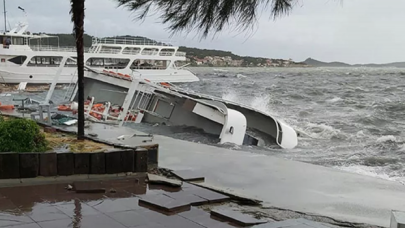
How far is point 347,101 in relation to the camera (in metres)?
34.6

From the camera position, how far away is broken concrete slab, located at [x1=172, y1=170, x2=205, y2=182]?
6273 mm

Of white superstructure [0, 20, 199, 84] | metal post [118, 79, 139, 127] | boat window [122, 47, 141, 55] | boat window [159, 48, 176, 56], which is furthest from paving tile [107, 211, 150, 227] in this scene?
boat window [159, 48, 176, 56]

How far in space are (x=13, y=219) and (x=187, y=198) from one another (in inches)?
74.7

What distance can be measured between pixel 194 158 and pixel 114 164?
91.4 inches

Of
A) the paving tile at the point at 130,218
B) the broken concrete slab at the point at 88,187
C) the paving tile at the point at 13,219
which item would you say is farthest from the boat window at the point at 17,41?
the paving tile at the point at 130,218

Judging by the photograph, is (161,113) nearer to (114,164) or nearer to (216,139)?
(216,139)

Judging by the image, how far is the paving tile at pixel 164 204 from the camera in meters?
4.78

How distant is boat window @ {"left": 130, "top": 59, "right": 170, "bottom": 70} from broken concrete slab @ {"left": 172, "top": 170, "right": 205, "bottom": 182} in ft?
139

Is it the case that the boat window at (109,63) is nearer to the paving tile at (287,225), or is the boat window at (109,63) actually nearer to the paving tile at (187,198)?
the paving tile at (187,198)

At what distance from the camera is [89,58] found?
148 feet

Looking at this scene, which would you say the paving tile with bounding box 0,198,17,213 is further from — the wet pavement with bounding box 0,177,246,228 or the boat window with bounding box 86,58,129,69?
the boat window with bounding box 86,58,129,69

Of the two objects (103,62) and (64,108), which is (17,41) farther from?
(64,108)

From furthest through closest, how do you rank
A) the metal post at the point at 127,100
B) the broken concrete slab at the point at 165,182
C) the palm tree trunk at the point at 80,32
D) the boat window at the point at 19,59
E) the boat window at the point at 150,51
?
the boat window at the point at 150,51, the boat window at the point at 19,59, the metal post at the point at 127,100, the palm tree trunk at the point at 80,32, the broken concrete slab at the point at 165,182

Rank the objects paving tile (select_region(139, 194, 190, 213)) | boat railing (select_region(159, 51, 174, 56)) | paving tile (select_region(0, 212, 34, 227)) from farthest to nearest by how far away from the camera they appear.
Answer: boat railing (select_region(159, 51, 174, 56))
paving tile (select_region(139, 194, 190, 213))
paving tile (select_region(0, 212, 34, 227))
